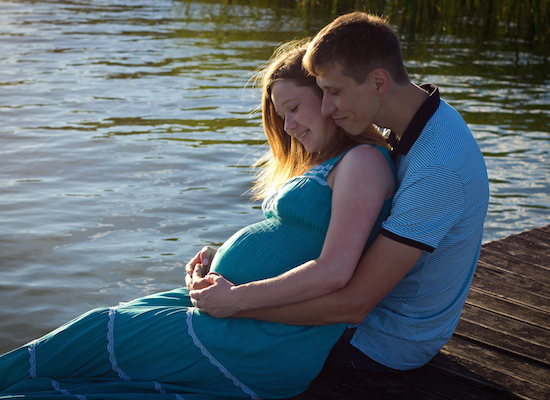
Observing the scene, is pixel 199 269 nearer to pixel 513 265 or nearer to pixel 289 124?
pixel 289 124

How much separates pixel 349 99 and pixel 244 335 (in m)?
0.98

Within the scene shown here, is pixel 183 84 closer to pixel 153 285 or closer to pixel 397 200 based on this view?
pixel 153 285

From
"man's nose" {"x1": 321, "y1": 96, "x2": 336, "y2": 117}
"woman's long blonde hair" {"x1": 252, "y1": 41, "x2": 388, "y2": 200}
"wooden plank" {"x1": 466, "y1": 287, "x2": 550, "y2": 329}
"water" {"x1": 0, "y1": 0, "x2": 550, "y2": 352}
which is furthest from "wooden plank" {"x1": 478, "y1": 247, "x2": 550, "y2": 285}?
"man's nose" {"x1": 321, "y1": 96, "x2": 336, "y2": 117}

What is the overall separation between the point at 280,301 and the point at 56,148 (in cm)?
558

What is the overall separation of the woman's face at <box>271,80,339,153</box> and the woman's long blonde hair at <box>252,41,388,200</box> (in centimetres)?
3

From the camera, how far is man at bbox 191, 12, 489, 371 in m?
2.16

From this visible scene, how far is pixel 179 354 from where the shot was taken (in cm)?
234

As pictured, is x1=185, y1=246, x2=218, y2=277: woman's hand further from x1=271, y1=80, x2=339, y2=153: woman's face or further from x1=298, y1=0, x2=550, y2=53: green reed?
x1=298, y1=0, x2=550, y2=53: green reed

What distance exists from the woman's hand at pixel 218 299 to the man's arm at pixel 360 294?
6 centimetres

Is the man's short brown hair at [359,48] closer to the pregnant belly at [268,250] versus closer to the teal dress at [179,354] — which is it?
the teal dress at [179,354]

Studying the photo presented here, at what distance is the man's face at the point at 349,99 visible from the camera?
2303 millimetres

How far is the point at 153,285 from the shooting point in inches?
179

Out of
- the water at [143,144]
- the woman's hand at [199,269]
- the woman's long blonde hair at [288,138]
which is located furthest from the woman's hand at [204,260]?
the water at [143,144]

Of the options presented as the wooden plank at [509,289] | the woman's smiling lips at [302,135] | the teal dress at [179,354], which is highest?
the woman's smiling lips at [302,135]
